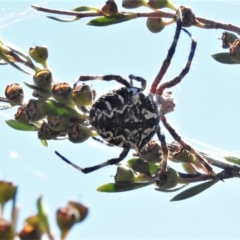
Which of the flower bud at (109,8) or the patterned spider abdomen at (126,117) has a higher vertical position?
the flower bud at (109,8)

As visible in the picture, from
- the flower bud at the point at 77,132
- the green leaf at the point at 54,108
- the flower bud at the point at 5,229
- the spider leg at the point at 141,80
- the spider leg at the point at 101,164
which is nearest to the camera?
the flower bud at the point at 5,229

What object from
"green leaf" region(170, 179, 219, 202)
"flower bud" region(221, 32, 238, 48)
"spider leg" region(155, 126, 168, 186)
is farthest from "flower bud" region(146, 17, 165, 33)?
"green leaf" region(170, 179, 219, 202)

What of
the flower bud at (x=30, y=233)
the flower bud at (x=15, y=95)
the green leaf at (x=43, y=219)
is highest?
the flower bud at (x=30, y=233)

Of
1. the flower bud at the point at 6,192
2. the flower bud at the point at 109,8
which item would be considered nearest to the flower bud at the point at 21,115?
the flower bud at the point at 109,8

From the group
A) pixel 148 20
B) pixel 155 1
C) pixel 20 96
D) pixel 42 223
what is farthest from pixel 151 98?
pixel 42 223

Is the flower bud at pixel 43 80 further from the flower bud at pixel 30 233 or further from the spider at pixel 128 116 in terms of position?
the flower bud at pixel 30 233

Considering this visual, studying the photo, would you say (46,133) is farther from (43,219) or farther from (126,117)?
(43,219)

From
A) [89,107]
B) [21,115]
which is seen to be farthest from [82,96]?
[21,115]
